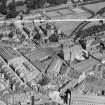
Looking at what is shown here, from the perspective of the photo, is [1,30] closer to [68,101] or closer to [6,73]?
[6,73]

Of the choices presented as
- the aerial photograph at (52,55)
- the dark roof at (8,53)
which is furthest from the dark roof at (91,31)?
the dark roof at (8,53)

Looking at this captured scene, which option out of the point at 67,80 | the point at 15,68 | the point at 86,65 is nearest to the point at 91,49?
the point at 86,65

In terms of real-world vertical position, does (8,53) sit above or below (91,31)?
below

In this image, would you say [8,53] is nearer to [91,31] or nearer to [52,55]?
[52,55]

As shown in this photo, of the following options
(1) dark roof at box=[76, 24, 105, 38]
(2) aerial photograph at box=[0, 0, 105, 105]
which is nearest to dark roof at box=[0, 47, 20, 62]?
(2) aerial photograph at box=[0, 0, 105, 105]

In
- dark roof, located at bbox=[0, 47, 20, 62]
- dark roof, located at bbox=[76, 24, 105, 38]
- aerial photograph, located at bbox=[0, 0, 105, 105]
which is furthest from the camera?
dark roof, located at bbox=[76, 24, 105, 38]

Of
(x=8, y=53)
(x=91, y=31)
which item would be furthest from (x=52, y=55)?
(x=91, y=31)

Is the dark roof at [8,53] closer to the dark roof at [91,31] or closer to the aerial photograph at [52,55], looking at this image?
the aerial photograph at [52,55]

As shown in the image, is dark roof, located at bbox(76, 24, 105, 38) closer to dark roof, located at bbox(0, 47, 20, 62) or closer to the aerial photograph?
the aerial photograph
